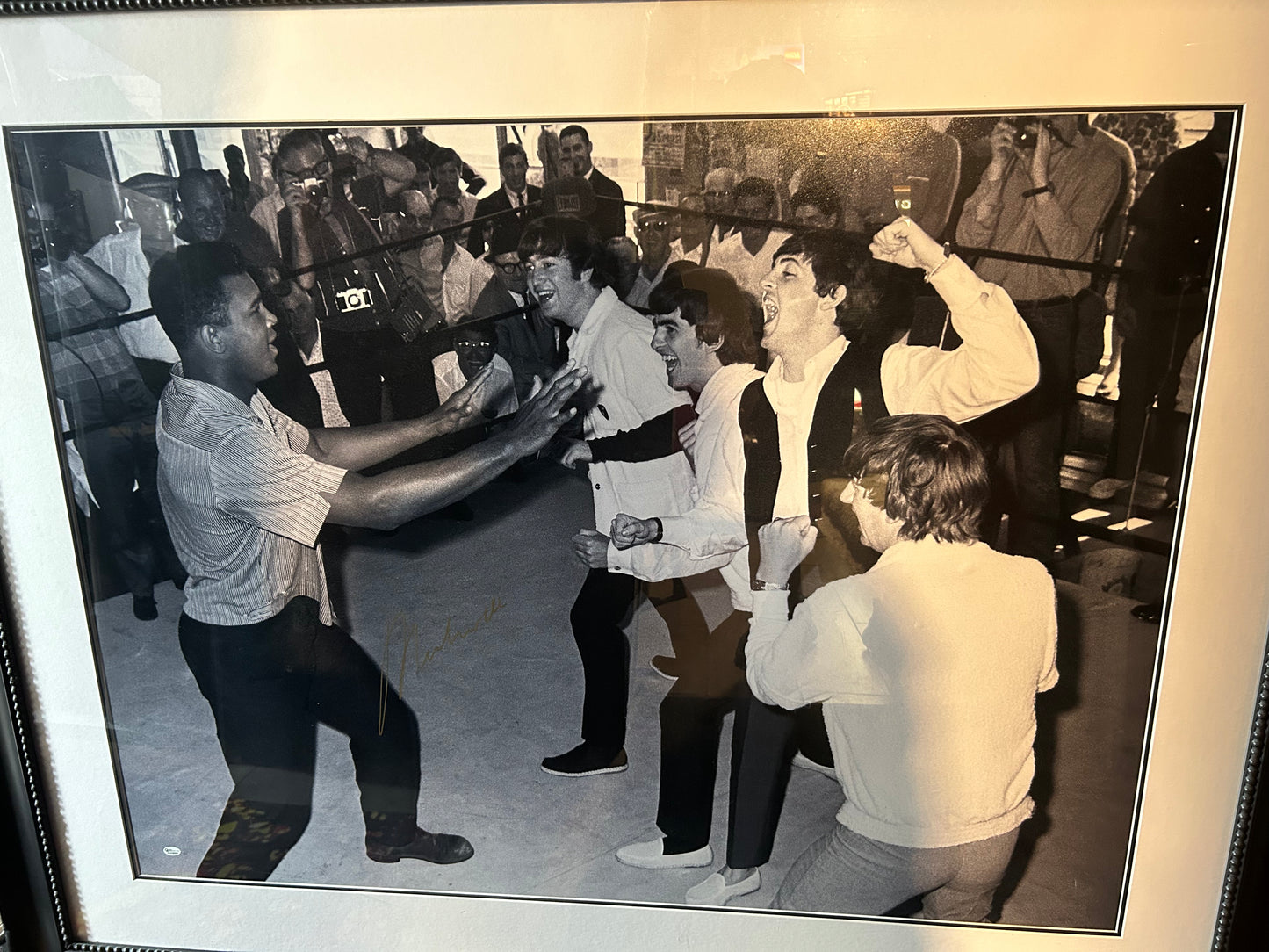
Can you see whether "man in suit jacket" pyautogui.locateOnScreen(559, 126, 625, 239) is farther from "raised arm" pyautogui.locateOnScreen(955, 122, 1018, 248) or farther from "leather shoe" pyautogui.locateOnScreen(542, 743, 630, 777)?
"leather shoe" pyautogui.locateOnScreen(542, 743, 630, 777)

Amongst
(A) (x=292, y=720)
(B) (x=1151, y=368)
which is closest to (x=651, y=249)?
(B) (x=1151, y=368)

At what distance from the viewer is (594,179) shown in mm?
990

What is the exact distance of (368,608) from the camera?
3.73 feet

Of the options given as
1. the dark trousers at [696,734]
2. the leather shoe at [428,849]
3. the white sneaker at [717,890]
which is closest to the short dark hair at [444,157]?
the dark trousers at [696,734]

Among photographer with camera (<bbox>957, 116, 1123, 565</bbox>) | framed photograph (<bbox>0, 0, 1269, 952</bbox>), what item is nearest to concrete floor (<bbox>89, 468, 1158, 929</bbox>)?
framed photograph (<bbox>0, 0, 1269, 952</bbox>)

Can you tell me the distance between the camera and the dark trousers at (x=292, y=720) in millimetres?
1165

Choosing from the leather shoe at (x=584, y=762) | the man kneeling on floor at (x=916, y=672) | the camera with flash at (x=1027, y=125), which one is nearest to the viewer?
the camera with flash at (x=1027, y=125)

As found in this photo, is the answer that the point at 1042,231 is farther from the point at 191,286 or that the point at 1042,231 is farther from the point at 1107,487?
the point at 191,286

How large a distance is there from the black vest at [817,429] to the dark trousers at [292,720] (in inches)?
23.0

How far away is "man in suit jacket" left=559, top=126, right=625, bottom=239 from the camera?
0.98 metres

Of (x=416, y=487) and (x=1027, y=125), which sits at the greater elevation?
(x=1027, y=125)

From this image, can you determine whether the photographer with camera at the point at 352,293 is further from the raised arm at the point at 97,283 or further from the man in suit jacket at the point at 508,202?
the raised arm at the point at 97,283

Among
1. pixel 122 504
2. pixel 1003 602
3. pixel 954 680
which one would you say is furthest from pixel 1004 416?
pixel 122 504

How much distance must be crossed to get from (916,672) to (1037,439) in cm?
34
